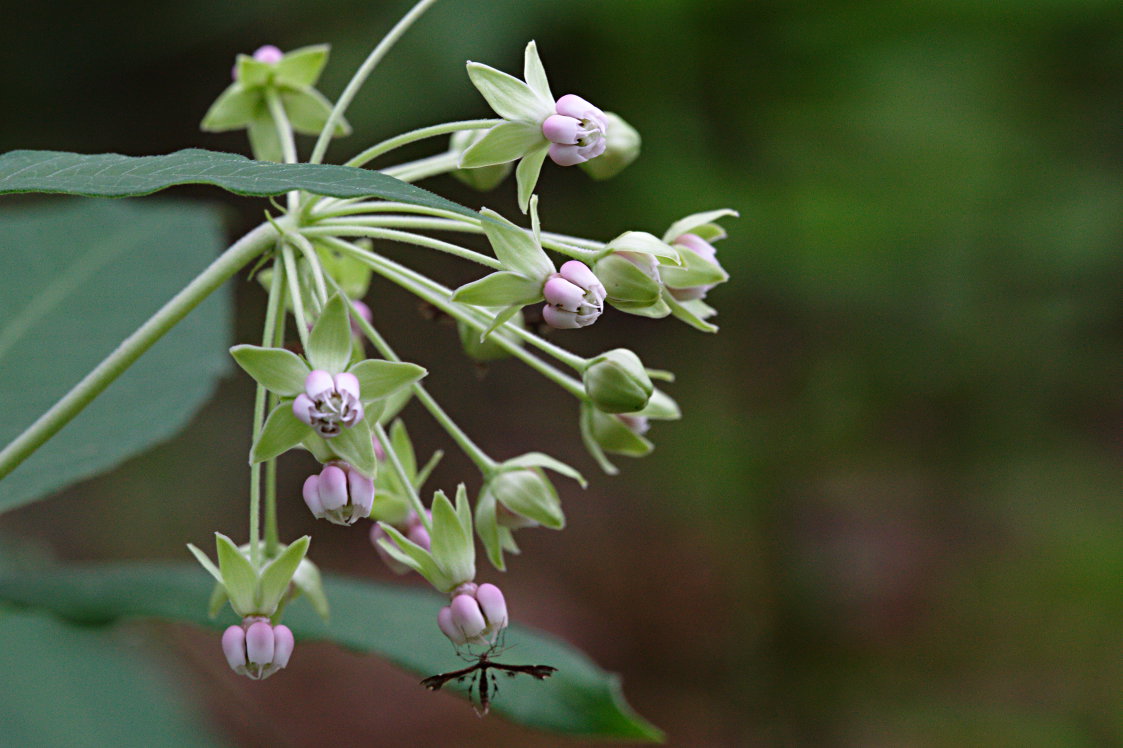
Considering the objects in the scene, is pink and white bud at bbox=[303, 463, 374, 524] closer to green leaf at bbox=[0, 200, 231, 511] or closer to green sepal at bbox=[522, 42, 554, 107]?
green sepal at bbox=[522, 42, 554, 107]

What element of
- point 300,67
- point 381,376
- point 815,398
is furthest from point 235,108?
point 815,398

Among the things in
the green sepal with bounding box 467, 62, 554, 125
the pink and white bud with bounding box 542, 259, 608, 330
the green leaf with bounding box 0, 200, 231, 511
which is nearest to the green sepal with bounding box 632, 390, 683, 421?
the pink and white bud with bounding box 542, 259, 608, 330

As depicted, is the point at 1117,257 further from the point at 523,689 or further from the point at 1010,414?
the point at 523,689

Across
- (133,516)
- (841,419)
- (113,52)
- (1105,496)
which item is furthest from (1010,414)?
(113,52)

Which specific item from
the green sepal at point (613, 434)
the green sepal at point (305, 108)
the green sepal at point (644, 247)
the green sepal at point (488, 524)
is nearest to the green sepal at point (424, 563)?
the green sepal at point (488, 524)

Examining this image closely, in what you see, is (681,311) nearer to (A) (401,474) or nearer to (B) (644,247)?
(B) (644,247)

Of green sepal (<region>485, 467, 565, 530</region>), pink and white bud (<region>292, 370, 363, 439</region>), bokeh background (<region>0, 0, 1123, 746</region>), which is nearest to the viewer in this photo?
pink and white bud (<region>292, 370, 363, 439</region>)
